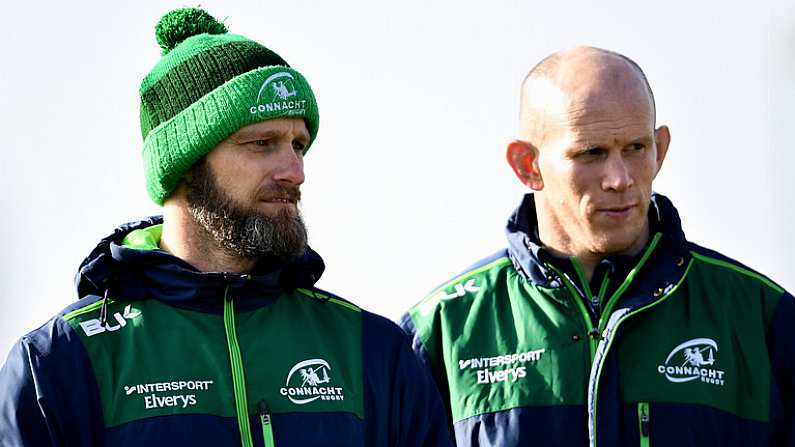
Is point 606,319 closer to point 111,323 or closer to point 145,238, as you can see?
point 145,238

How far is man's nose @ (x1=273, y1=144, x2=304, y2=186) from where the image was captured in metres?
4.14

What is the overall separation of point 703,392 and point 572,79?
1123 mm

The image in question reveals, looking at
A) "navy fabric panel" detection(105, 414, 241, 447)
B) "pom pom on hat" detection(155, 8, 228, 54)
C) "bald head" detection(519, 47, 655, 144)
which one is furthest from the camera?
"bald head" detection(519, 47, 655, 144)

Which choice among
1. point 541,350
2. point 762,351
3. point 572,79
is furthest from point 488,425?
point 572,79

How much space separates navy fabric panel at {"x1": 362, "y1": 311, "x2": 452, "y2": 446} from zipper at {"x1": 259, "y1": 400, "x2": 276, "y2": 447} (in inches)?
11.9

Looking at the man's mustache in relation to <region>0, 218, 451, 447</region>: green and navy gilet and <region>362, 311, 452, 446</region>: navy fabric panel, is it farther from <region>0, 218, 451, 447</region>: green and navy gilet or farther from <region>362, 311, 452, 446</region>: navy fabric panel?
<region>362, 311, 452, 446</region>: navy fabric panel

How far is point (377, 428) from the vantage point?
161 inches

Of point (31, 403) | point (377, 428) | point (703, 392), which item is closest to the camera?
point (31, 403)

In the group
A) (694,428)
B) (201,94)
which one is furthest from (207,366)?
(694,428)

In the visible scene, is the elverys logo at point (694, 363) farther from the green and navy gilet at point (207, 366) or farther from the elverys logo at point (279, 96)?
the elverys logo at point (279, 96)

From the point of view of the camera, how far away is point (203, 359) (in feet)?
13.1

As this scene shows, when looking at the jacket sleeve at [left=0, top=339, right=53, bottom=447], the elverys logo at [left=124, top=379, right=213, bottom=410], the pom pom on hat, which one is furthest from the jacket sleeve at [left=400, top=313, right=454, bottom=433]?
the jacket sleeve at [left=0, top=339, right=53, bottom=447]

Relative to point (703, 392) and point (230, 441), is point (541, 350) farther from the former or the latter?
point (230, 441)

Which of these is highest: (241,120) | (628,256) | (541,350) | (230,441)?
(241,120)
